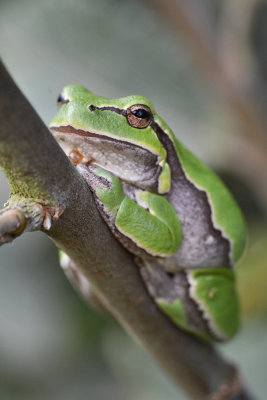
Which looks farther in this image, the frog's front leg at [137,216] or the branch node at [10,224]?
the frog's front leg at [137,216]

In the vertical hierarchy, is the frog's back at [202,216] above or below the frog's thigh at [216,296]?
above

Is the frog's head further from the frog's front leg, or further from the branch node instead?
the branch node

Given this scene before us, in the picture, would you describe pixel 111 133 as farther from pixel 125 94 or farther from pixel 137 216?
pixel 125 94

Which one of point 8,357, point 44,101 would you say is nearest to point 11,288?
point 8,357

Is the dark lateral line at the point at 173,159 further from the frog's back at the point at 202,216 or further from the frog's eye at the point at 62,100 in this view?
the frog's eye at the point at 62,100

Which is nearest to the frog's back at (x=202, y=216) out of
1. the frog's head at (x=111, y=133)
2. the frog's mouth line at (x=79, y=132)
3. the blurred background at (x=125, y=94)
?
the frog's head at (x=111, y=133)

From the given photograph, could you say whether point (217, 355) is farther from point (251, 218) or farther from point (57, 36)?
point (57, 36)

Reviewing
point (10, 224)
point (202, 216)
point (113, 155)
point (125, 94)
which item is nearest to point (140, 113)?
point (113, 155)

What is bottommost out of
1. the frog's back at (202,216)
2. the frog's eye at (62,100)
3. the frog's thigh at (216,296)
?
the frog's thigh at (216,296)

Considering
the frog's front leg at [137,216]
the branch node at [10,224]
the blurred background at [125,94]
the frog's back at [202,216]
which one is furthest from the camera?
the blurred background at [125,94]
